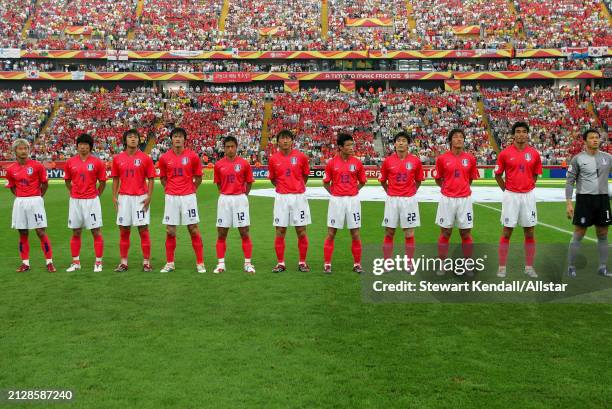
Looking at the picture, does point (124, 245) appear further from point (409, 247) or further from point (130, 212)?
point (409, 247)

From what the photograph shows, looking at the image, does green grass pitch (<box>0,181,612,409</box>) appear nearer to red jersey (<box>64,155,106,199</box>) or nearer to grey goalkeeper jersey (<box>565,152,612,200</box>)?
red jersey (<box>64,155,106,199</box>)

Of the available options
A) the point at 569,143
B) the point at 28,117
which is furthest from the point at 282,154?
the point at 28,117

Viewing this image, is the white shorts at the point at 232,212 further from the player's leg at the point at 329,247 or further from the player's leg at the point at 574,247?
the player's leg at the point at 574,247

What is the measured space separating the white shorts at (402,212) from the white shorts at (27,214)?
579 centimetres

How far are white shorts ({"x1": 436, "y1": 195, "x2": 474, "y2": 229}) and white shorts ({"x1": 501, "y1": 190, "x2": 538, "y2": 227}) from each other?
0.56 meters

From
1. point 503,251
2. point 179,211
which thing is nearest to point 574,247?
point 503,251

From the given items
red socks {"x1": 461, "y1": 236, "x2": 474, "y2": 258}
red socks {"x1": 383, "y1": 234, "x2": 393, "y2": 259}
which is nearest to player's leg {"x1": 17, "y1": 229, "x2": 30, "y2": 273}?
red socks {"x1": 383, "y1": 234, "x2": 393, "y2": 259}

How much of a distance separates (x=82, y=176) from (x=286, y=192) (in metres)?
3.36

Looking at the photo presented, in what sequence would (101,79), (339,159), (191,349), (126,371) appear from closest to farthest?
(126,371)
(191,349)
(339,159)
(101,79)

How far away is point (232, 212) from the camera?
9.09 metres

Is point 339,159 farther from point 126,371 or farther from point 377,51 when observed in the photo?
point 377,51

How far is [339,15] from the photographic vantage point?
56.0 m

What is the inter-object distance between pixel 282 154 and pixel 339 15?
1980 inches

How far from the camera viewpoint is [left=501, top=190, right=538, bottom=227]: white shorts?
8.56 meters
